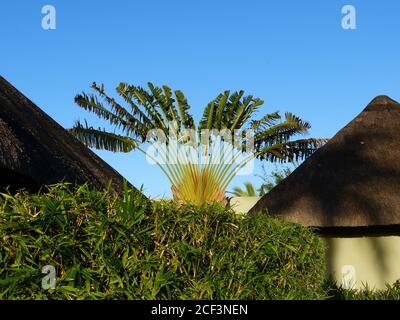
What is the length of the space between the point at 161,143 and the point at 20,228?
18.1m

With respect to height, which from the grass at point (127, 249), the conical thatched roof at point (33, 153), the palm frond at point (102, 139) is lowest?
the grass at point (127, 249)

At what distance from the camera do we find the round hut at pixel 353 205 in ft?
37.6

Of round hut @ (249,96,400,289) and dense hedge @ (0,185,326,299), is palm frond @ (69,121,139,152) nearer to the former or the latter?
round hut @ (249,96,400,289)

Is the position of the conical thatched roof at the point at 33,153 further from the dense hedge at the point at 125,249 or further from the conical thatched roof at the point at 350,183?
the conical thatched roof at the point at 350,183

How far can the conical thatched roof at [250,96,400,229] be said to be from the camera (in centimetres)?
1144

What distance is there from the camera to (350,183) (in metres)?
12.0

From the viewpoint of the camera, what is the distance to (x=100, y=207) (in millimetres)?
4137

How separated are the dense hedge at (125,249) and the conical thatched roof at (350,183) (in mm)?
6905

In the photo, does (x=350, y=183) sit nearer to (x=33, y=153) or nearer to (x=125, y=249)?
(x=33, y=153)

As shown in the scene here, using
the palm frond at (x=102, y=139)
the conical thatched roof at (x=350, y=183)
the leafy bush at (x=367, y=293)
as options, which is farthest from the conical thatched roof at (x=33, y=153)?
the palm frond at (x=102, y=139)

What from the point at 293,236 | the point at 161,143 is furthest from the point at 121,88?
the point at 293,236

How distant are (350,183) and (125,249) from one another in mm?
8592

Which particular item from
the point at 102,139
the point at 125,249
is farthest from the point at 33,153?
the point at 102,139
